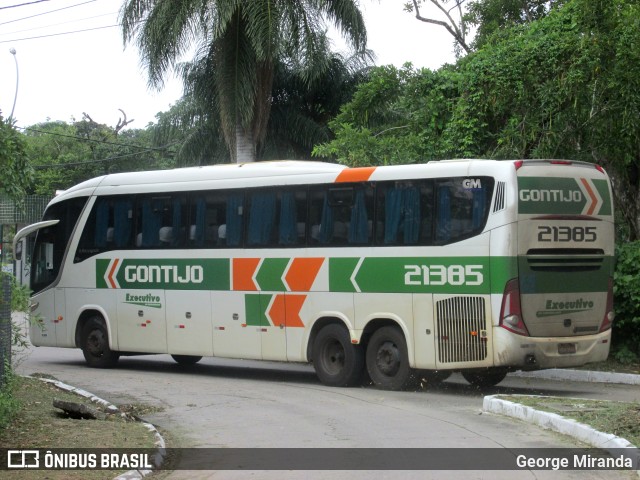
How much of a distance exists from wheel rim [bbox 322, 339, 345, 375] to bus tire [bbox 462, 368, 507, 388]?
2040mm

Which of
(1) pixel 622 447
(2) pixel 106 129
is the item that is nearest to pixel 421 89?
(1) pixel 622 447

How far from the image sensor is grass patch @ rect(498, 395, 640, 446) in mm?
10102

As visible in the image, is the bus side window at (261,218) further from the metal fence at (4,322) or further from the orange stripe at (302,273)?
the metal fence at (4,322)

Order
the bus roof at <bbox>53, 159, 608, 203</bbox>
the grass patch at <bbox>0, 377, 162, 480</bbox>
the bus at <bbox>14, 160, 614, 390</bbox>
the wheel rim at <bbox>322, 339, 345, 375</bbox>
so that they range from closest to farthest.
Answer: the grass patch at <bbox>0, 377, 162, 480</bbox>
the bus at <bbox>14, 160, 614, 390</bbox>
the bus roof at <bbox>53, 159, 608, 203</bbox>
the wheel rim at <bbox>322, 339, 345, 375</bbox>

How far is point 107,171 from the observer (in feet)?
192

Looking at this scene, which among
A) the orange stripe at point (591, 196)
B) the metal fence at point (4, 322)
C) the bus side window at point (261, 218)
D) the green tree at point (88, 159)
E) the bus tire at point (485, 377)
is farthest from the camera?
the green tree at point (88, 159)

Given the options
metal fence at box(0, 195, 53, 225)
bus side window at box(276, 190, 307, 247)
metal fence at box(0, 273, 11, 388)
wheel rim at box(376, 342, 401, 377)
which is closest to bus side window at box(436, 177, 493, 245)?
wheel rim at box(376, 342, 401, 377)

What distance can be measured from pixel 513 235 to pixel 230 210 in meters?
5.67

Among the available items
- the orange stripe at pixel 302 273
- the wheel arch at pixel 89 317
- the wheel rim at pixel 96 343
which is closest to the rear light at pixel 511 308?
the orange stripe at pixel 302 273

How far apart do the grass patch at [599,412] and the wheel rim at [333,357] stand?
398 cm

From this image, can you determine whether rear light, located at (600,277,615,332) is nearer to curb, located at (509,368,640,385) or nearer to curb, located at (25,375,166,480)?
curb, located at (509,368,640,385)

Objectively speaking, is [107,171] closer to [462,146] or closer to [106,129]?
[106,129]

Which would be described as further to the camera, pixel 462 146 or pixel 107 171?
pixel 107 171

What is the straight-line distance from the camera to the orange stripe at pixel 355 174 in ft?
53.9
